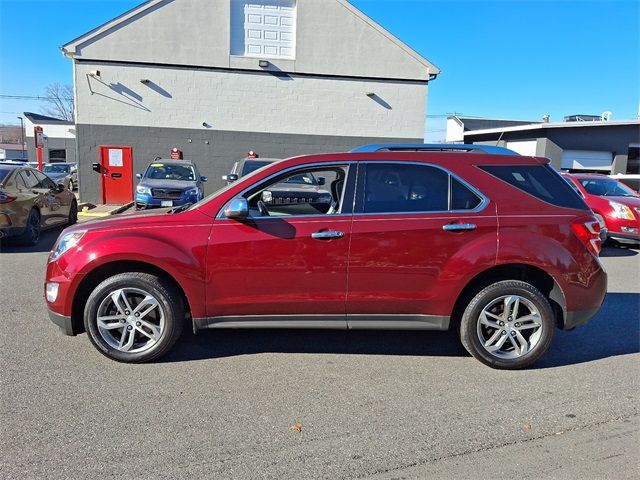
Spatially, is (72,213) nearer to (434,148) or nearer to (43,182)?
(43,182)

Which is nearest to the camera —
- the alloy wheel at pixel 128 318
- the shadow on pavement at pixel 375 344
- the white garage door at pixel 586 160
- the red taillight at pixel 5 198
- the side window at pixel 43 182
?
the alloy wheel at pixel 128 318

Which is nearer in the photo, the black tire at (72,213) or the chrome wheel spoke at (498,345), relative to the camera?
the chrome wheel spoke at (498,345)

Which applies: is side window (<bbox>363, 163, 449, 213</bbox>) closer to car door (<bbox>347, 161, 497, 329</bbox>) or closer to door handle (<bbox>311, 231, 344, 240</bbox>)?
car door (<bbox>347, 161, 497, 329</bbox>)

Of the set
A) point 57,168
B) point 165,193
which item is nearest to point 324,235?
point 165,193

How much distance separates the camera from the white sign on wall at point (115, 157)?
16734mm

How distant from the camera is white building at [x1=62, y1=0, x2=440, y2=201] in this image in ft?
53.3

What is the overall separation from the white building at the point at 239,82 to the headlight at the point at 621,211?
9.26 m

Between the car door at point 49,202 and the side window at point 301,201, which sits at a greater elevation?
the side window at point 301,201

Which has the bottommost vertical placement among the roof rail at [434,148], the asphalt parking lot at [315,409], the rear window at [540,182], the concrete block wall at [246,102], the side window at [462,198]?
the asphalt parking lot at [315,409]

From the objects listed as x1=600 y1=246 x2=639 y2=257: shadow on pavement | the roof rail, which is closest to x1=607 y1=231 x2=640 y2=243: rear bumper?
x1=600 y1=246 x2=639 y2=257: shadow on pavement

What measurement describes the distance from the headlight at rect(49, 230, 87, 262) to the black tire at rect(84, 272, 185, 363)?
1.39 ft

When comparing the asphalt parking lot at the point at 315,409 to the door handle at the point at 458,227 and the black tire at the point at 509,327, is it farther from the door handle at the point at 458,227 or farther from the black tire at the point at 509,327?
the door handle at the point at 458,227

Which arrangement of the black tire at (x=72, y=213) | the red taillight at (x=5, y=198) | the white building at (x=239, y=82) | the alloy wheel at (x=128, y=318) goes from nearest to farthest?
1. the alloy wheel at (x=128, y=318)
2. the red taillight at (x=5, y=198)
3. the black tire at (x=72, y=213)
4. the white building at (x=239, y=82)

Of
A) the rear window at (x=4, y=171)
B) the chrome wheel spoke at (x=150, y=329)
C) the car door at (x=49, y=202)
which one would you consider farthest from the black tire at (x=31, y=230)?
→ the chrome wheel spoke at (x=150, y=329)
